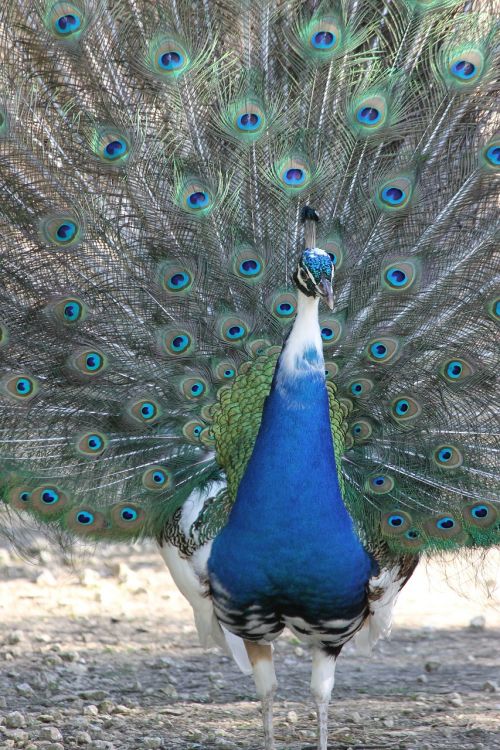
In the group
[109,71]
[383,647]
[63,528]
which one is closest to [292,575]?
[63,528]

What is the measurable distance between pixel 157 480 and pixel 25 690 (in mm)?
1120

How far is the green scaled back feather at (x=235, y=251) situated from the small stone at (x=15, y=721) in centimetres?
67

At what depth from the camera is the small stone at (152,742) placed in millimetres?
3732

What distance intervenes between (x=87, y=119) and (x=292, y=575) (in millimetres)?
1516

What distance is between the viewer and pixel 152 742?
3750 mm

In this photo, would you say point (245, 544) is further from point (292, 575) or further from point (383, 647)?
point (383, 647)

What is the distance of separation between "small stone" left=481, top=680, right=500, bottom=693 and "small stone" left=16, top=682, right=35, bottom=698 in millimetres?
1757

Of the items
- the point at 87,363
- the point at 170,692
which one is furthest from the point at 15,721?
the point at 87,363

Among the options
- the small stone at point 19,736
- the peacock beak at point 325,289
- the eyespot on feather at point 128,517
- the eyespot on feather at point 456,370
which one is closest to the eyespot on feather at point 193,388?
the eyespot on feather at point 128,517

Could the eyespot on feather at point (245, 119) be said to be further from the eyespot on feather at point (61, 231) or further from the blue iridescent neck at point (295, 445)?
the blue iridescent neck at point (295, 445)

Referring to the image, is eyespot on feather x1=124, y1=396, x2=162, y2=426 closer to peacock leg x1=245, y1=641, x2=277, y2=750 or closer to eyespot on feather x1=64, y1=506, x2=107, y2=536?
eyespot on feather x1=64, y1=506, x2=107, y2=536

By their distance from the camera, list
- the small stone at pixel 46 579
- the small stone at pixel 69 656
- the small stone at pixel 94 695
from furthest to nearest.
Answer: the small stone at pixel 46 579 < the small stone at pixel 69 656 < the small stone at pixel 94 695

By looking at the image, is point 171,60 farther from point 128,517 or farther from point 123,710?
point 123,710

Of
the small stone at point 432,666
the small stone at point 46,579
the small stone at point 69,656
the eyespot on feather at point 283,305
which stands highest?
the eyespot on feather at point 283,305
